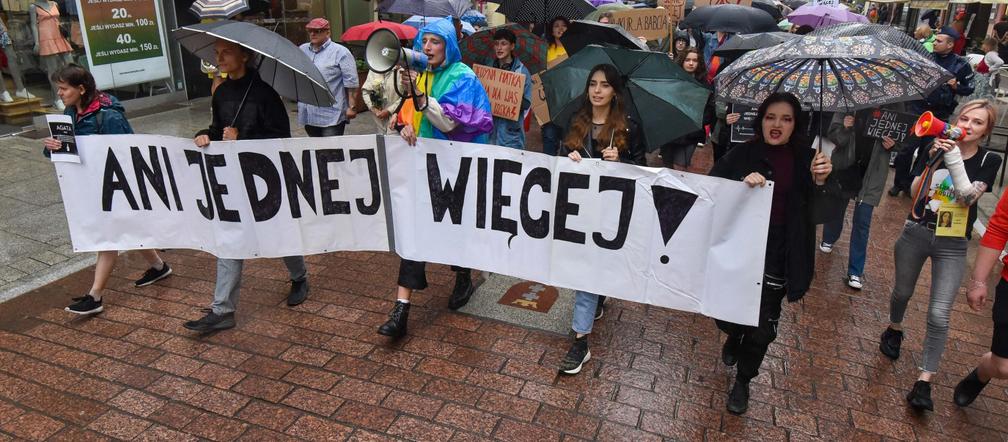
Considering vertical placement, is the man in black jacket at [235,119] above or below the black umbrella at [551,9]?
below

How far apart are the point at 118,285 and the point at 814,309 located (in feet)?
16.9

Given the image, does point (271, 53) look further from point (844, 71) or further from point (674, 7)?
point (674, 7)

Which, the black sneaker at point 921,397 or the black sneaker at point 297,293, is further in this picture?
the black sneaker at point 297,293

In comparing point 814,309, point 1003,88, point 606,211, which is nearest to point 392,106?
point 606,211

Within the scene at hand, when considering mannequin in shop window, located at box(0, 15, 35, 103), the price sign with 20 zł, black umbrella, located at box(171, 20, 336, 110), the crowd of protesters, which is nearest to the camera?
the crowd of protesters

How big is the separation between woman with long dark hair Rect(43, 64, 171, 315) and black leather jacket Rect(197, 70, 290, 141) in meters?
0.69

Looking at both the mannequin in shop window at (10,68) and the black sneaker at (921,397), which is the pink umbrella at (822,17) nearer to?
the black sneaker at (921,397)

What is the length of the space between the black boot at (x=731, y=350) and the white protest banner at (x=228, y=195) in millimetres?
2187

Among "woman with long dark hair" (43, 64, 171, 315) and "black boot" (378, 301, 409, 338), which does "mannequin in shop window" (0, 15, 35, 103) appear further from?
"black boot" (378, 301, 409, 338)

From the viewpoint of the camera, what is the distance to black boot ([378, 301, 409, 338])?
172 inches

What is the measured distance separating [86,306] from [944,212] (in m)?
5.26

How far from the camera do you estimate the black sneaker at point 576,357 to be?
4078mm

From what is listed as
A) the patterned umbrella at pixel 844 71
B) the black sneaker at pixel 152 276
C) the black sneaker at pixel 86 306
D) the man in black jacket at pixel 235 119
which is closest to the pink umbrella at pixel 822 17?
the patterned umbrella at pixel 844 71

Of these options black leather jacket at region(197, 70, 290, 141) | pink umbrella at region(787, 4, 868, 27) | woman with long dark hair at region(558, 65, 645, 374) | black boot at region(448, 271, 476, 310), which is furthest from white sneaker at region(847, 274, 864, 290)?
pink umbrella at region(787, 4, 868, 27)
